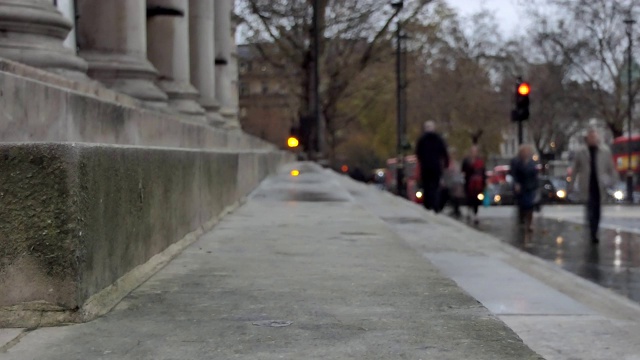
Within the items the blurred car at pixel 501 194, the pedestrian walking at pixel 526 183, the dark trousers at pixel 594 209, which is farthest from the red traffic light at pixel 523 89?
the blurred car at pixel 501 194

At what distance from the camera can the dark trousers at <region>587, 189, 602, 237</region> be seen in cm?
1348

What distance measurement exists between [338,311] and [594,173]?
961 cm

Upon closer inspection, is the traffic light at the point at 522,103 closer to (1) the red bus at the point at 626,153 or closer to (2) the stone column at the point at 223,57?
(2) the stone column at the point at 223,57

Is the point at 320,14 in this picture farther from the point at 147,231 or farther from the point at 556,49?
the point at 147,231

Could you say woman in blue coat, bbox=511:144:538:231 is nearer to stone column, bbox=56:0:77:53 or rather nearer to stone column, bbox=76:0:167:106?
stone column, bbox=76:0:167:106

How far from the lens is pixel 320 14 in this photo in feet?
134

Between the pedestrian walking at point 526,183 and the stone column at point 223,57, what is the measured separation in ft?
20.1

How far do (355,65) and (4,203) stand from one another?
44.1m

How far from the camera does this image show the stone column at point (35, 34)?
5816 millimetres

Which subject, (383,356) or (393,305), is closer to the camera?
(383,356)

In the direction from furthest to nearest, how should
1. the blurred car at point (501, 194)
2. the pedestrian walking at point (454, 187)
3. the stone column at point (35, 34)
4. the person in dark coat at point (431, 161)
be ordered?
the blurred car at point (501, 194)
the pedestrian walking at point (454, 187)
the person in dark coat at point (431, 161)
the stone column at point (35, 34)

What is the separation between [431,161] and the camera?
53.8 feet

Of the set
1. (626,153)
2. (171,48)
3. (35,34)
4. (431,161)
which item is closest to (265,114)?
(626,153)

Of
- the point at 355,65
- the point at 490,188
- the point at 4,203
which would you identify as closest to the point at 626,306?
the point at 4,203
